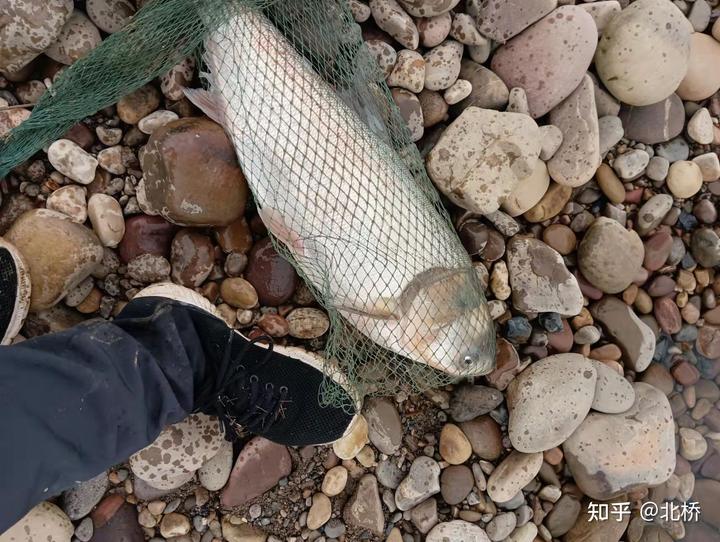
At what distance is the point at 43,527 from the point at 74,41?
7.42 ft

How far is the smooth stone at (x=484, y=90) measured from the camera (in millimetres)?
2811

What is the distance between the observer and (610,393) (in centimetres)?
287

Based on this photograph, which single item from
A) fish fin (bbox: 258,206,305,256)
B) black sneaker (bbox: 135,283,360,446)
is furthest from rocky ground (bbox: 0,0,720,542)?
fish fin (bbox: 258,206,305,256)

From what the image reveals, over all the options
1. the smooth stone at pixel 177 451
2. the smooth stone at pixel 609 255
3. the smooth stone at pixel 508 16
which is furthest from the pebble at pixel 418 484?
the smooth stone at pixel 508 16

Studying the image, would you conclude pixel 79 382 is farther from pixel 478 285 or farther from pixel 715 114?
pixel 715 114

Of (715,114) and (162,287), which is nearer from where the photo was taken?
(162,287)

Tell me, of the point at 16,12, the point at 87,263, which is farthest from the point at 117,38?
the point at 87,263

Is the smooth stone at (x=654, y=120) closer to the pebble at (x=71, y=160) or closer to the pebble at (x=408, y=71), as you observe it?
the pebble at (x=408, y=71)

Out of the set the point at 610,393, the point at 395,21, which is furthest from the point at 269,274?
the point at 610,393

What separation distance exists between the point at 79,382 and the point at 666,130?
318cm

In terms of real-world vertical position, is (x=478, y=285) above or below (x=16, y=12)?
below

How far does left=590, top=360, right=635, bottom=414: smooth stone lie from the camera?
113 inches

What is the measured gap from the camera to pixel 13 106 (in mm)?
2592

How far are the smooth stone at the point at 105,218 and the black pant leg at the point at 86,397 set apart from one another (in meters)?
0.47
